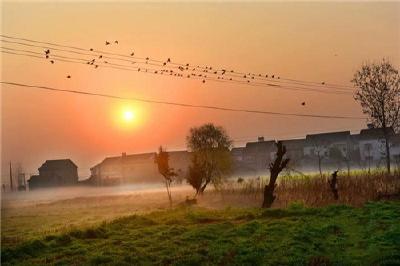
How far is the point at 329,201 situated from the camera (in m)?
30.8

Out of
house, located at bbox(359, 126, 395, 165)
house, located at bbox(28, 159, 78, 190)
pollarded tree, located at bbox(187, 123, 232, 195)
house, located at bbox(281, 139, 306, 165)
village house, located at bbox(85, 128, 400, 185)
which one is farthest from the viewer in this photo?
house, located at bbox(281, 139, 306, 165)

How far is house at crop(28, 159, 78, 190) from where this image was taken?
95.9m

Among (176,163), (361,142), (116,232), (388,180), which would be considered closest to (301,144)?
(361,142)

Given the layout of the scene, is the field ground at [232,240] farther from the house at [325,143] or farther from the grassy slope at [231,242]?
the house at [325,143]

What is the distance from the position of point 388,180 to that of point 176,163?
70053 mm

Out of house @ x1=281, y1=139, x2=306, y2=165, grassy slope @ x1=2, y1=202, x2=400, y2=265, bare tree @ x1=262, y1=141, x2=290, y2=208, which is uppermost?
house @ x1=281, y1=139, x2=306, y2=165

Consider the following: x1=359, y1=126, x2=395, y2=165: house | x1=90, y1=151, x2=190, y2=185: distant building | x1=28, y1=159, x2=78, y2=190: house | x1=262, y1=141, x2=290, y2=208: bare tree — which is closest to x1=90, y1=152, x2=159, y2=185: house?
x1=90, y1=151, x2=190, y2=185: distant building

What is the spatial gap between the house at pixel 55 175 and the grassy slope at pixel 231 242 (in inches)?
3035

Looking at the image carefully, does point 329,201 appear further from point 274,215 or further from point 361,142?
point 361,142

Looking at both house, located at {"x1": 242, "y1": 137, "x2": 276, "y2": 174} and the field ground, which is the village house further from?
the field ground

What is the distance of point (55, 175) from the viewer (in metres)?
97.1

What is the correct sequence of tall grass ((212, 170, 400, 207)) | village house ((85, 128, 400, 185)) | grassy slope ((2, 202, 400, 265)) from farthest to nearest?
village house ((85, 128, 400, 185))
tall grass ((212, 170, 400, 207))
grassy slope ((2, 202, 400, 265))

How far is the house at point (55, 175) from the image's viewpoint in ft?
315

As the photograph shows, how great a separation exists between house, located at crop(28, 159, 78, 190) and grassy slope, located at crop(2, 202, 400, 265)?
77.1 m
